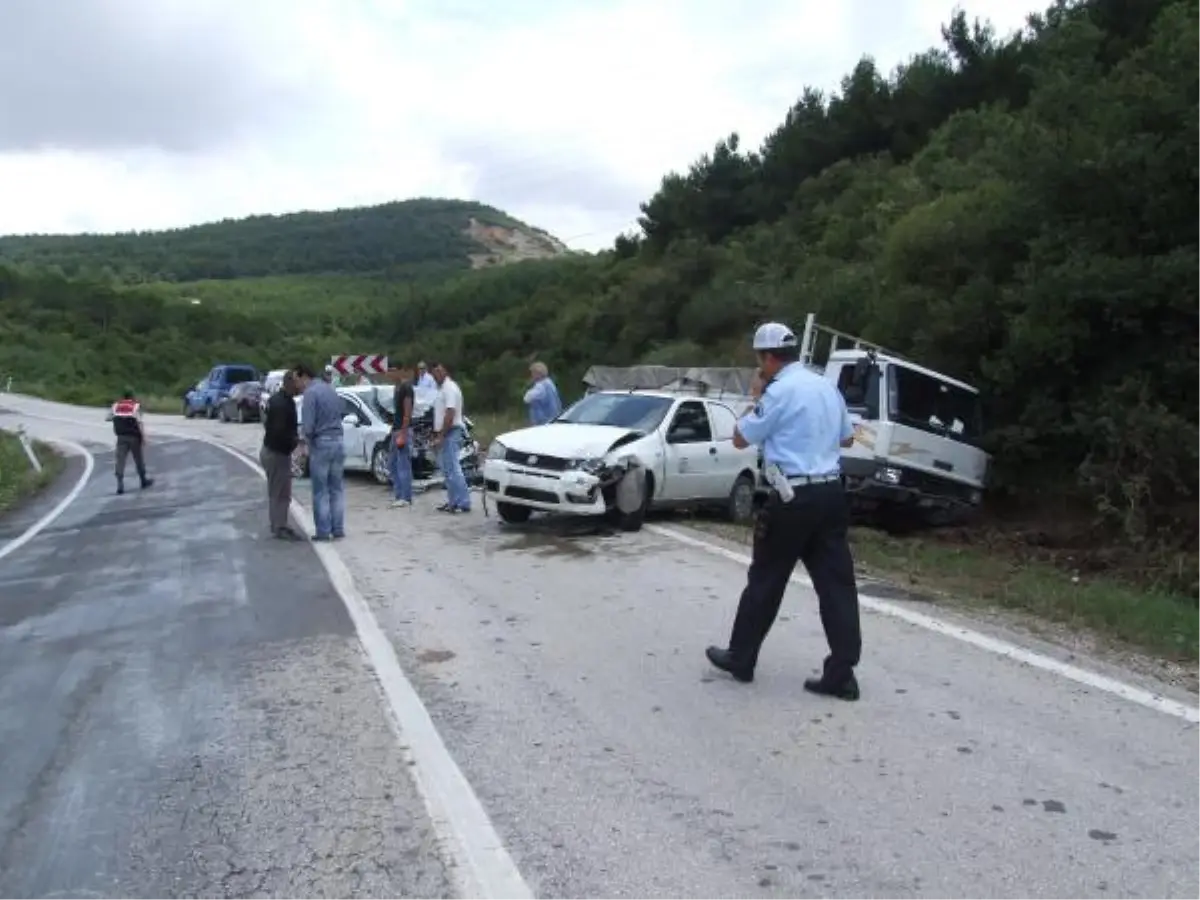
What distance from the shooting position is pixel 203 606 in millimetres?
9266

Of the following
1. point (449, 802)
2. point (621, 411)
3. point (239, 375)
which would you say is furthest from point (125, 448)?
point (239, 375)

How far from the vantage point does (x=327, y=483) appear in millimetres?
12672

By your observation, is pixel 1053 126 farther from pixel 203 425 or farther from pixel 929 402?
pixel 203 425

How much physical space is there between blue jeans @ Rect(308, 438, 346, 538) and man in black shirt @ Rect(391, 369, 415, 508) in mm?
2649

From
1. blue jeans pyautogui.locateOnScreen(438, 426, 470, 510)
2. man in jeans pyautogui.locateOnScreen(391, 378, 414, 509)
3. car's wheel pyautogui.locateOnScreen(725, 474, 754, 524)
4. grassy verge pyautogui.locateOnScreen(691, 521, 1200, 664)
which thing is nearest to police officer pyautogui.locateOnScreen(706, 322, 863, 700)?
grassy verge pyautogui.locateOnScreen(691, 521, 1200, 664)

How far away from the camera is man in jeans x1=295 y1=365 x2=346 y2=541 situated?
12539 millimetres

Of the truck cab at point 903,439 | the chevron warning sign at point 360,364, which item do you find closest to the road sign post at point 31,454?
the chevron warning sign at point 360,364

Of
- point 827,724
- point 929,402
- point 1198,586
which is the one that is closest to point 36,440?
point 929,402

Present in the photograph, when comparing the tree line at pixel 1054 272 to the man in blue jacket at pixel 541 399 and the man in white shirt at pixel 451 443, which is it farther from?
the man in white shirt at pixel 451 443

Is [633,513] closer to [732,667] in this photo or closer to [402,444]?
[402,444]

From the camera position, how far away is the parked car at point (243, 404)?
40525 mm

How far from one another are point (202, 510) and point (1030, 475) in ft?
36.7

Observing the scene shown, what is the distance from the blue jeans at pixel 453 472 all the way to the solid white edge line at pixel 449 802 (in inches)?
285

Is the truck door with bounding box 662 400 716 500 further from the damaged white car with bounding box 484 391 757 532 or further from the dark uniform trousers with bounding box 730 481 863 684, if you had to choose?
the dark uniform trousers with bounding box 730 481 863 684
